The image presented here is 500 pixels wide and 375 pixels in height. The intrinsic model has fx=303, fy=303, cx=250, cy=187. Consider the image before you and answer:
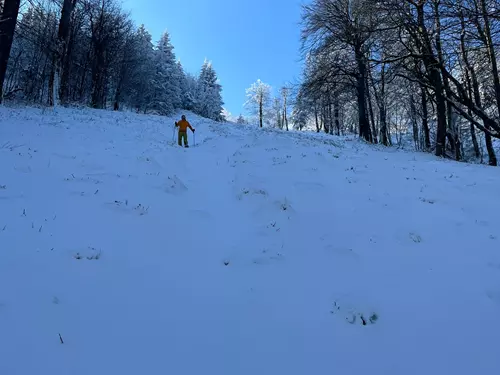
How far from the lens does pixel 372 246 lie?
15.4 feet

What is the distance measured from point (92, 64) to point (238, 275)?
31059mm

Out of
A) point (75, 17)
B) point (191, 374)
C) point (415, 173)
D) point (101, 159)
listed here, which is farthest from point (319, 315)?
point (75, 17)

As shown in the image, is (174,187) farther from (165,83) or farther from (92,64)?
(165,83)

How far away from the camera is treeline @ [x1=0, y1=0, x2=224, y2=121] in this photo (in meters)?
17.7

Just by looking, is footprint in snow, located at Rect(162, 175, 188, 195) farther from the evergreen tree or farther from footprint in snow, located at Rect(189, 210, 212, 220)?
the evergreen tree

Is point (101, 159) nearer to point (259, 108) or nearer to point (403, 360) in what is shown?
point (403, 360)

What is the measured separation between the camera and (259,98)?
188 ft

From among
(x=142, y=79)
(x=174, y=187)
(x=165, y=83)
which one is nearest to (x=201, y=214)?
(x=174, y=187)

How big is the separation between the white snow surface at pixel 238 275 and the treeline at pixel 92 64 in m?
12.0

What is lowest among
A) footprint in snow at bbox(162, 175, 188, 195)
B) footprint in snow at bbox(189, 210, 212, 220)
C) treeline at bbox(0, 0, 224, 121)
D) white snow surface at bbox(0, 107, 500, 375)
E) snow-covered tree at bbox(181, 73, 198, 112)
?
white snow surface at bbox(0, 107, 500, 375)

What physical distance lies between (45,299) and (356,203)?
18.4 feet

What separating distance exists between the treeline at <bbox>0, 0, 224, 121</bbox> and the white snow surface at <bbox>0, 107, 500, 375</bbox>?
39.3ft

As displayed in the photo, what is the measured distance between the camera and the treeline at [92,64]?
1769 centimetres

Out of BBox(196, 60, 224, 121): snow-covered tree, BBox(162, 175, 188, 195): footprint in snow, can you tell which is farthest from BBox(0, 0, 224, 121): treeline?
BBox(162, 175, 188, 195): footprint in snow
